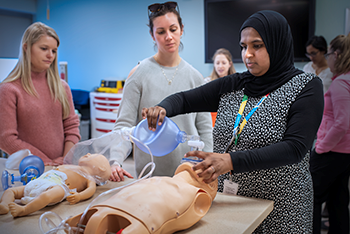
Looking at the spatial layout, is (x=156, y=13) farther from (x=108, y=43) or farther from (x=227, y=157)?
(x=108, y=43)

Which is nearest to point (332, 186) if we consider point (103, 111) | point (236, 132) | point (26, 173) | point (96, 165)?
point (236, 132)

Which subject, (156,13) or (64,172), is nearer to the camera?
(64,172)

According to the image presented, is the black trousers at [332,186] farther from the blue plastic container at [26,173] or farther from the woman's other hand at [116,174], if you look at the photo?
the blue plastic container at [26,173]

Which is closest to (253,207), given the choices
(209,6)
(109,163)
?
(109,163)

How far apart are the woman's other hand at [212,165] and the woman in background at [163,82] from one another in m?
0.64

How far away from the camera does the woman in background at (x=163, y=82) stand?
153 centimetres

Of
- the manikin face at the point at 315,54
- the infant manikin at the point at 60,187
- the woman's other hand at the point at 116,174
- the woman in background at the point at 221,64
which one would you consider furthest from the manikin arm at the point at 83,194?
the manikin face at the point at 315,54

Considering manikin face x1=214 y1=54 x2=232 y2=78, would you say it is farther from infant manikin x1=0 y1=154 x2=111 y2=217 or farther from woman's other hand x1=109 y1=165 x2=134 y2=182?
infant manikin x1=0 y1=154 x2=111 y2=217

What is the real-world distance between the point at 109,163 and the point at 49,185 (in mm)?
324

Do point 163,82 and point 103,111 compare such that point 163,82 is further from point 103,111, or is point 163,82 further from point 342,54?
point 103,111

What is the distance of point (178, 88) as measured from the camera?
5.30ft

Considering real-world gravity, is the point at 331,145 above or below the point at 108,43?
below

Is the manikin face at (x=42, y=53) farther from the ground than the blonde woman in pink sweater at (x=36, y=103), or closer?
farther from the ground

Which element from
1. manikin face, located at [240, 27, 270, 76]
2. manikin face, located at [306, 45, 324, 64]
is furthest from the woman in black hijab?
manikin face, located at [306, 45, 324, 64]
